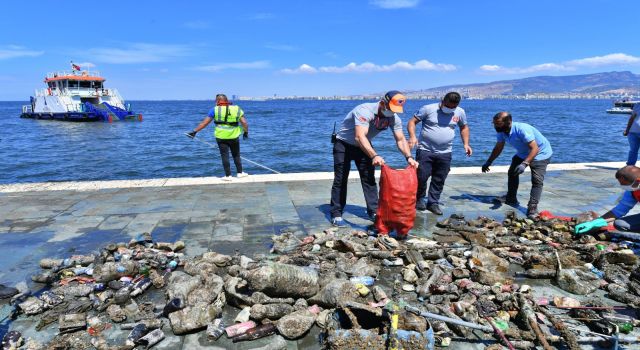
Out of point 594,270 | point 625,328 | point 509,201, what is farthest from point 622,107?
point 625,328

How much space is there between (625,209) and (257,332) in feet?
13.9

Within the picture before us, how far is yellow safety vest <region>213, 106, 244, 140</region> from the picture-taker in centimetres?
773

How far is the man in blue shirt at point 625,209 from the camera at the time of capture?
4.16 meters

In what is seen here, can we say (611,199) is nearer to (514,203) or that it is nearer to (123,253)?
(514,203)

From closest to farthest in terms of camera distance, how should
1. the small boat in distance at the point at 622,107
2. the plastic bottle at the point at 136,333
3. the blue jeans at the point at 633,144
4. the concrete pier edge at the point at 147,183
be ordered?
the plastic bottle at the point at 136,333, the concrete pier edge at the point at 147,183, the blue jeans at the point at 633,144, the small boat in distance at the point at 622,107

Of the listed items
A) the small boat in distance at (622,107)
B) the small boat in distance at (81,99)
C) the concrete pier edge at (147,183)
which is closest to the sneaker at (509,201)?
the concrete pier edge at (147,183)

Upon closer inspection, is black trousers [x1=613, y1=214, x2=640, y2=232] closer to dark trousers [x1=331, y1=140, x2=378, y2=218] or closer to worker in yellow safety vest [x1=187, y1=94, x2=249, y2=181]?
dark trousers [x1=331, y1=140, x2=378, y2=218]

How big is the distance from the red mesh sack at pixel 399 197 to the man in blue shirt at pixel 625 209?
6.49ft

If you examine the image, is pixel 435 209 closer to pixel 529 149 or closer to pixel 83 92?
pixel 529 149

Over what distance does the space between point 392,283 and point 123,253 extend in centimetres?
270

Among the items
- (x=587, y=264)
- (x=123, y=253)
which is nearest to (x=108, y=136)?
(x=123, y=253)

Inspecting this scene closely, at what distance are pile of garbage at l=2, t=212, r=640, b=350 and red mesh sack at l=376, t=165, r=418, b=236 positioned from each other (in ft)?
0.71

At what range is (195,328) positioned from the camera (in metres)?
2.86

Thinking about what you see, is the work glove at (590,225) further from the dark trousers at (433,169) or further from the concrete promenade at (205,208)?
the dark trousers at (433,169)
